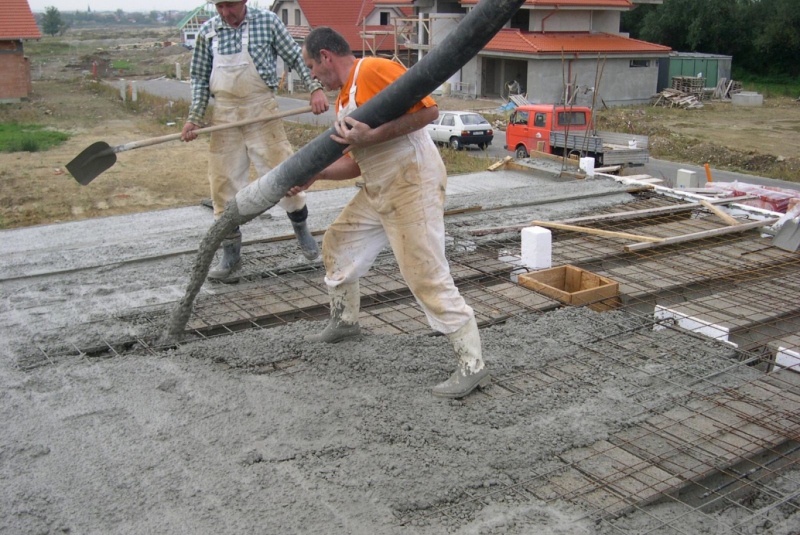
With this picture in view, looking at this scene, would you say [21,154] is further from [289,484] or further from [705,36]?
[705,36]

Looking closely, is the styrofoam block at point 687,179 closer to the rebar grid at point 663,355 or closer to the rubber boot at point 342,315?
the rebar grid at point 663,355

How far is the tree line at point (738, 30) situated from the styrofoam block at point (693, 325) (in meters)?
35.0

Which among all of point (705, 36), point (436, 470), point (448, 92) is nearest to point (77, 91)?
point (448, 92)

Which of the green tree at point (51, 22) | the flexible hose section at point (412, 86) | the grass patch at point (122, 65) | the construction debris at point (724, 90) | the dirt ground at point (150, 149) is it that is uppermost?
the green tree at point (51, 22)

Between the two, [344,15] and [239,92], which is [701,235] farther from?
[344,15]

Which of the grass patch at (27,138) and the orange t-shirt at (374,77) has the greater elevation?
the orange t-shirt at (374,77)

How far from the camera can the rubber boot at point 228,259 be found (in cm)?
560

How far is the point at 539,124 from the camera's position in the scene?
17.0 meters

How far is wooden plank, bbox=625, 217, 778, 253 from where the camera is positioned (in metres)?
6.14

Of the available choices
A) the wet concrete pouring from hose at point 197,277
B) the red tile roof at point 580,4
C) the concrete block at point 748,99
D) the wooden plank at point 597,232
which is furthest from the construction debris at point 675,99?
the wet concrete pouring from hose at point 197,277

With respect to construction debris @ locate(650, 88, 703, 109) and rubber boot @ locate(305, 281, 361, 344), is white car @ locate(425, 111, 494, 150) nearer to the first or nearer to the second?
construction debris @ locate(650, 88, 703, 109)

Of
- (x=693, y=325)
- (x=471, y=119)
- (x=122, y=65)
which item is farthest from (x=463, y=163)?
(x=122, y=65)

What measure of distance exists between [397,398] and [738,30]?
1532 inches

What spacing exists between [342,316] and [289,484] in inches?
→ 58.0
